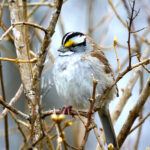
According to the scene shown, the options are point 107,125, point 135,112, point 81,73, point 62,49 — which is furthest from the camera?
point 107,125

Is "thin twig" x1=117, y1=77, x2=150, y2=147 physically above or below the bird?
below

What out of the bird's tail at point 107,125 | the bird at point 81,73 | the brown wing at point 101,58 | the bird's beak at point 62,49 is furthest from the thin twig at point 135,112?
the bird's beak at point 62,49

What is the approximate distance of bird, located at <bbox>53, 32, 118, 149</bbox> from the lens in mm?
3434

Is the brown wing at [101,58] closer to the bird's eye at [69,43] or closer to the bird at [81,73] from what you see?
the bird at [81,73]

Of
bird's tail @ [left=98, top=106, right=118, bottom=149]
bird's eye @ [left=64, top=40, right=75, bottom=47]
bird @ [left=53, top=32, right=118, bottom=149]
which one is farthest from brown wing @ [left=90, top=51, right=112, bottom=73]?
bird's tail @ [left=98, top=106, right=118, bottom=149]

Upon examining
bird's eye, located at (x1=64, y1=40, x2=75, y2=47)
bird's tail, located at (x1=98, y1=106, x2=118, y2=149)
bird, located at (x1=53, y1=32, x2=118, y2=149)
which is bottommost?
bird's tail, located at (x1=98, y1=106, x2=118, y2=149)

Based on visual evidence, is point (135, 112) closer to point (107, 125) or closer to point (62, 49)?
point (107, 125)

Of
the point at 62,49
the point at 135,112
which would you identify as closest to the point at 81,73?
the point at 62,49

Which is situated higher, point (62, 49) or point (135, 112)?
point (62, 49)

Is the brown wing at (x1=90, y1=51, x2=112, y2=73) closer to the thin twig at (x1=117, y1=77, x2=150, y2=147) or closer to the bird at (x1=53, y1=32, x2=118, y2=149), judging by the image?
the bird at (x1=53, y1=32, x2=118, y2=149)

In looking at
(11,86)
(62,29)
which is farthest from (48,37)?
(11,86)

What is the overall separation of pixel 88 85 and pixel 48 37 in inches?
46.4

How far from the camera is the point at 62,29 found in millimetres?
4352

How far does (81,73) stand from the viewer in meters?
3.43
